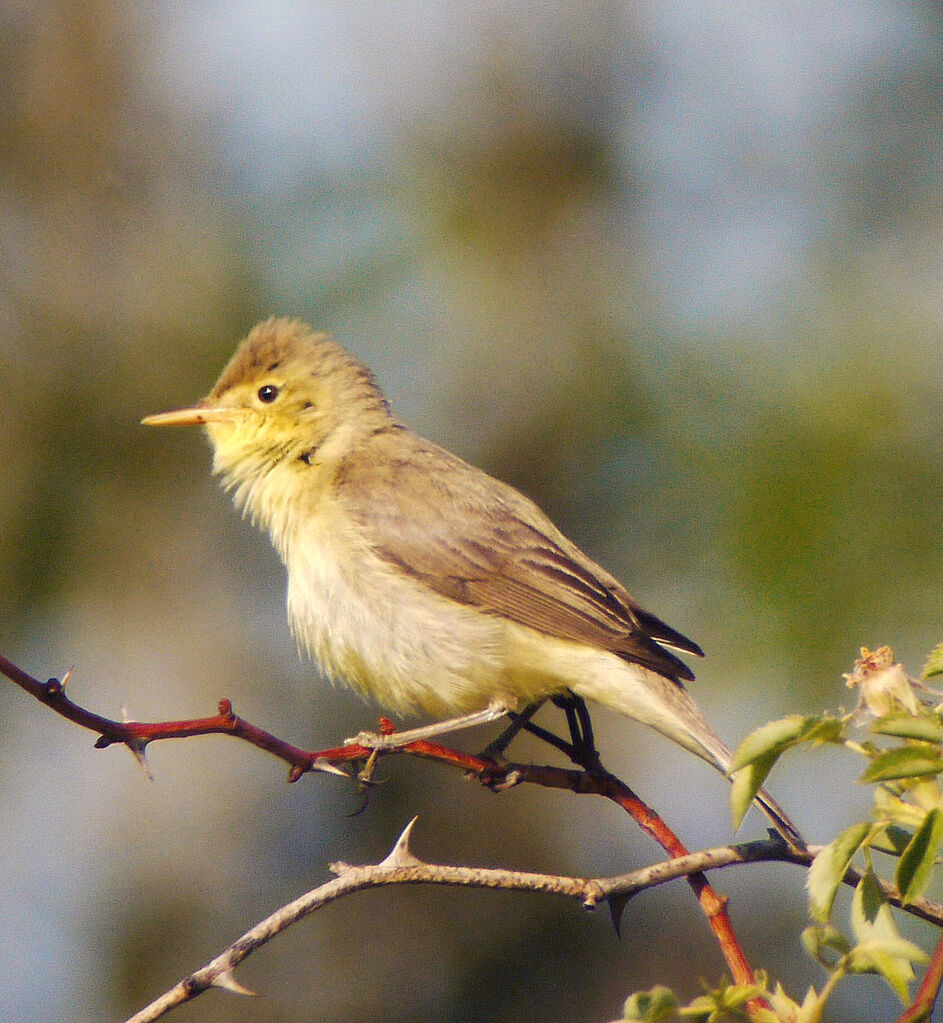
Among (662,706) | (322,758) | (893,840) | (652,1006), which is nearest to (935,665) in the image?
(893,840)

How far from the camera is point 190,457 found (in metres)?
9.79

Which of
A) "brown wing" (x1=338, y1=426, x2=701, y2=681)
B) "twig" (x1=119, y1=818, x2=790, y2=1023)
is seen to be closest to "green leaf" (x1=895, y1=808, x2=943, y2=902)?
"twig" (x1=119, y1=818, x2=790, y2=1023)

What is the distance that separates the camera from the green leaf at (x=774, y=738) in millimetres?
1691

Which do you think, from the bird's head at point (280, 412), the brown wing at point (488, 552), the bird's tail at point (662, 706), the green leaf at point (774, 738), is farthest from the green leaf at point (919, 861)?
the bird's head at point (280, 412)

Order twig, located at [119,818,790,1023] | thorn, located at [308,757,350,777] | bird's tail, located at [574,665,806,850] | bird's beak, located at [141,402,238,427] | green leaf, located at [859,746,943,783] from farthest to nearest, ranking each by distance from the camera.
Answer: bird's beak, located at [141,402,238,427]
bird's tail, located at [574,665,806,850]
thorn, located at [308,757,350,777]
twig, located at [119,818,790,1023]
green leaf, located at [859,746,943,783]

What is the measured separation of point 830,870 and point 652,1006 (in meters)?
0.30

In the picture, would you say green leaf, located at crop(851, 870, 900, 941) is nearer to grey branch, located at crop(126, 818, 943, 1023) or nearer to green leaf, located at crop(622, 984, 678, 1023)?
grey branch, located at crop(126, 818, 943, 1023)

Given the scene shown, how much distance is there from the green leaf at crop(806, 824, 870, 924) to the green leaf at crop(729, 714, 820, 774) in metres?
0.14

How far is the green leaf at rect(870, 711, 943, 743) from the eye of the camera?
5.11 ft

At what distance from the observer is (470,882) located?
1970 millimetres

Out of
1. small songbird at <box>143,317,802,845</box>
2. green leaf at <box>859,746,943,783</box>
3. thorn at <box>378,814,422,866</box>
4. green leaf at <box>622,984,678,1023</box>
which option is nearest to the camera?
green leaf at <box>859,746,943,783</box>

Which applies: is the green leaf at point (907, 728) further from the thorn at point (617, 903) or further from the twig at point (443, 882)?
the thorn at point (617, 903)

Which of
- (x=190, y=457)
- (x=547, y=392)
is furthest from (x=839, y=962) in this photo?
(x=190, y=457)

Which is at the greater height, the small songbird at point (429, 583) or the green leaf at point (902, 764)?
the small songbird at point (429, 583)
